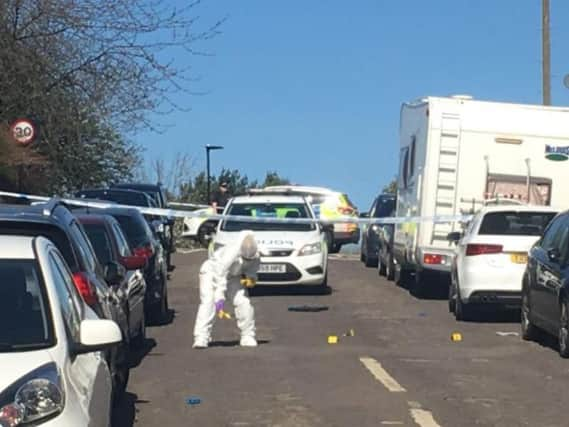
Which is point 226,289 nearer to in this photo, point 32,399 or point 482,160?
point 482,160

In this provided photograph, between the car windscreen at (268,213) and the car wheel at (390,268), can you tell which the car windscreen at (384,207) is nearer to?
the car wheel at (390,268)

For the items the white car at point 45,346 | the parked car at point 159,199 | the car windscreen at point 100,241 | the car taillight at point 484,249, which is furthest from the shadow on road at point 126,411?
the parked car at point 159,199

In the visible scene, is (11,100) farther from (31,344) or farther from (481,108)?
(31,344)

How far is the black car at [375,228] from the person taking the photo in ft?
95.3

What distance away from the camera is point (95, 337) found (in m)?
6.41

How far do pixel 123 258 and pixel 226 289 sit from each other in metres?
1.32

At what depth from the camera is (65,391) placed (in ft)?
18.7

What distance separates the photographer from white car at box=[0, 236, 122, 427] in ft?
18.2

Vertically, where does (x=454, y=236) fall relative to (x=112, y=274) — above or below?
above

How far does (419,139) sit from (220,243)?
149 inches

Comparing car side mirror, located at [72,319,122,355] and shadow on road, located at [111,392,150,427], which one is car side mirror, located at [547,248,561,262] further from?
car side mirror, located at [72,319,122,355]

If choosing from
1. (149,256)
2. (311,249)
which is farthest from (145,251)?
(311,249)

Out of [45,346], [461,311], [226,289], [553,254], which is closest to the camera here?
[45,346]

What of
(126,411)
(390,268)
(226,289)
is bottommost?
(126,411)
